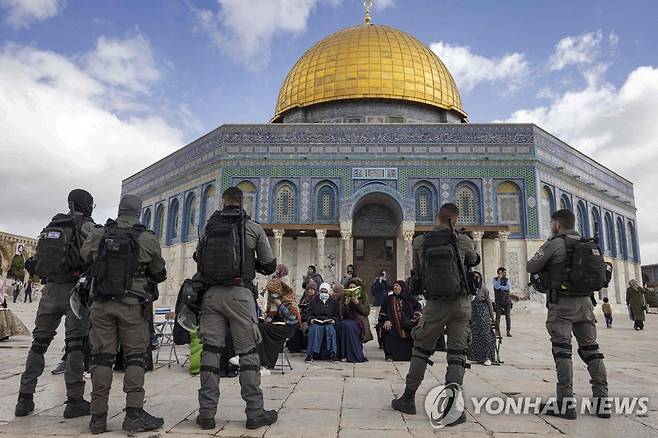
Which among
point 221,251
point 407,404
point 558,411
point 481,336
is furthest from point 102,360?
point 481,336

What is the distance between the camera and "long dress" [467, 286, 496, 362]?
6605 mm

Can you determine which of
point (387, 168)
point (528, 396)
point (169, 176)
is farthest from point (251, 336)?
point (169, 176)

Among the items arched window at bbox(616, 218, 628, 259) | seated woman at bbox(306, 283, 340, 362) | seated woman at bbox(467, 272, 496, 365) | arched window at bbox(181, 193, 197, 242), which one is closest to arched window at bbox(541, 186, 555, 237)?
arched window at bbox(616, 218, 628, 259)

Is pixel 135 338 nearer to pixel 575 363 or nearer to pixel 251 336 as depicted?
pixel 251 336

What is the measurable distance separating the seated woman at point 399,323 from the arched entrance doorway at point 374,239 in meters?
13.6

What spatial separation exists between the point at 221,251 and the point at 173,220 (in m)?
22.7

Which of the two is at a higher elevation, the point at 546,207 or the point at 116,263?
the point at 546,207

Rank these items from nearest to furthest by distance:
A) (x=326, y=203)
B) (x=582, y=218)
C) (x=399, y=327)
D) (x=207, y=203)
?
(x=399, y=327) → (x=326, y=203) → (x=207, y=203) → (x=582, y=218)

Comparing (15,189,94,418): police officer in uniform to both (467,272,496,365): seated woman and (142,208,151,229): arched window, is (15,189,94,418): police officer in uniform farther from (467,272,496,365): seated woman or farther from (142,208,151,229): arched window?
(142,208,151,229): arched window

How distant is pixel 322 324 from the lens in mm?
7156

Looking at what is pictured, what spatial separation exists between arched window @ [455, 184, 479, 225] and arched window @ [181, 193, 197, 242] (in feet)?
42.5

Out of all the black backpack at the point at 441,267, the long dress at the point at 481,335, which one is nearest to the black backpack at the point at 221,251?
the black backpack at the point at 441,267

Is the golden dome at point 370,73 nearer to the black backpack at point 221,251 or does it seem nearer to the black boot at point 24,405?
the black backpack at point 221,251

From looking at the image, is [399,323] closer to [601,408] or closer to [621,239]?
[601,408]
